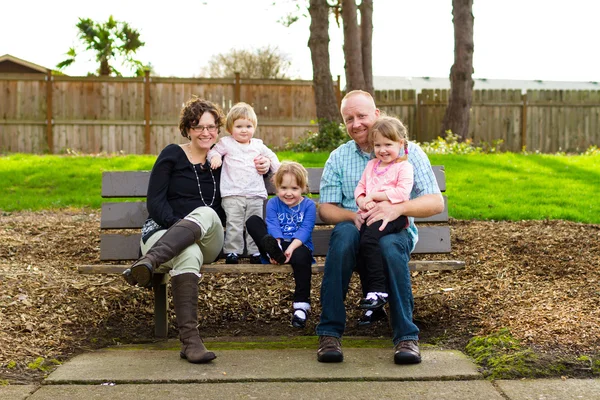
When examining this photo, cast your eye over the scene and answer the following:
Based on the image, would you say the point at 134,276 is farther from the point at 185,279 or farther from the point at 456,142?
the point at 456,142

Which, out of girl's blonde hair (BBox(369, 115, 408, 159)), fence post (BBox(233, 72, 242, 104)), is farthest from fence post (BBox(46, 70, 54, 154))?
girl's blonde hair (BBox(369, 115, 408, 159))

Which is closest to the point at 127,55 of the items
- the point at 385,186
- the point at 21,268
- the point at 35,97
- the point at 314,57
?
the point at 35,97

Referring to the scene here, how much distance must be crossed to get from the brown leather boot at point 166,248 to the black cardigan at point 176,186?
0.35 m

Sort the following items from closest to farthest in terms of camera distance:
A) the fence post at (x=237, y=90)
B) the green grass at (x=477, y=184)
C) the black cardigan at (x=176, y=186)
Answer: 1. the black cardigan at (x=176, y=186)
2. the green grass at (x=477, y=184)
3. the fence post at (x=237, y=90)

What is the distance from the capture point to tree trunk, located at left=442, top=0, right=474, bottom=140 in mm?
15312

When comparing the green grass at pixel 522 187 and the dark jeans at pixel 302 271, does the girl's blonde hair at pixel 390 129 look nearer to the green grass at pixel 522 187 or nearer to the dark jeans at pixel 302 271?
the dark jeans at pixel 302 271

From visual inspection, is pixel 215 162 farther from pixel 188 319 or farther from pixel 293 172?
pixel 188 319

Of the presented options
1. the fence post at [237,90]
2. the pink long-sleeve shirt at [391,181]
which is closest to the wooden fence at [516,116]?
the fence post at [237,90]

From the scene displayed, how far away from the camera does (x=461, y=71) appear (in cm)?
1575

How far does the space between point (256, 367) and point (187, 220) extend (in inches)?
35.8

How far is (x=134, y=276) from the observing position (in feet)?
13.0

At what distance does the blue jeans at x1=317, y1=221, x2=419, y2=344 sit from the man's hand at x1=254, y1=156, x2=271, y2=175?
0.88 metres

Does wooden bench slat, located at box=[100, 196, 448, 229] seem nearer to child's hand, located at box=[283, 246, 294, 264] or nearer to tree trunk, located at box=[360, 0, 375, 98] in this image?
child's hand, located at box=[283, 246, 294, 264]

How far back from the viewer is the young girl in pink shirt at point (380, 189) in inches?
165
